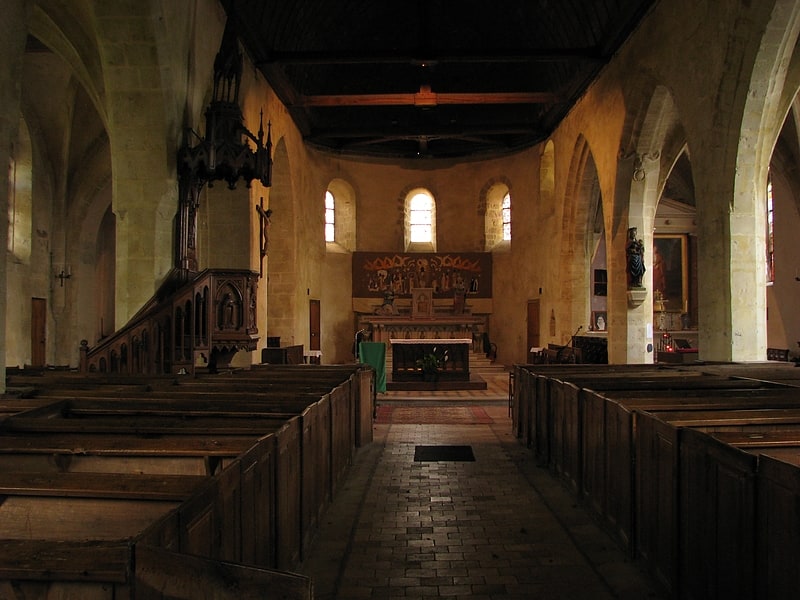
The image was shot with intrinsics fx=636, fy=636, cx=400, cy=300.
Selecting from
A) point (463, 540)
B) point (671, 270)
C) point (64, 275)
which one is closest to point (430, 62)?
point (64, 275)

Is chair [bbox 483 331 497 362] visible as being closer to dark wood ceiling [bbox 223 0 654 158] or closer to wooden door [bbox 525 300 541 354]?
wooden door [bbox 525 300 541 354]

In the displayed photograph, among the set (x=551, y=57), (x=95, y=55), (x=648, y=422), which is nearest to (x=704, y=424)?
(x=648, y=422)

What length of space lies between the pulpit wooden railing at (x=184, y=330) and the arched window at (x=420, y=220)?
42.3 feet

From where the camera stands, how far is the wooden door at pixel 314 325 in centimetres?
1664

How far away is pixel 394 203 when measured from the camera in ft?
64.4

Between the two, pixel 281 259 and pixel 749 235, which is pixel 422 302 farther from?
pixel 749 235

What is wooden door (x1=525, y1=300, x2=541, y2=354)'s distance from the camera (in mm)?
16938

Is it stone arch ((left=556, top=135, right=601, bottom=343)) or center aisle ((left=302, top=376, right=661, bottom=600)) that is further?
stone arch ((left=556, top=135, right=601, bottom=343))

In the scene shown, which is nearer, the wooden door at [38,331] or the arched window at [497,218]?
the wooden door at [38,331]

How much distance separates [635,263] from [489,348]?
7357 millimetres

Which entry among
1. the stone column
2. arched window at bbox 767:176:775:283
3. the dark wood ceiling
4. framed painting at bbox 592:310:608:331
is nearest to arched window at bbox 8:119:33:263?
the dark wood ceiling

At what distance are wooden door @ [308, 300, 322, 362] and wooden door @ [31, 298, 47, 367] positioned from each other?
5.94m

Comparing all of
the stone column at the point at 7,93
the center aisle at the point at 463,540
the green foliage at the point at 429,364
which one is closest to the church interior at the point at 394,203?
the stone column at the point at 7,93

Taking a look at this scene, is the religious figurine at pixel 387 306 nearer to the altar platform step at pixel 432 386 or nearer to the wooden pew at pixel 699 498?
the altar platform step at pixel 432 386
